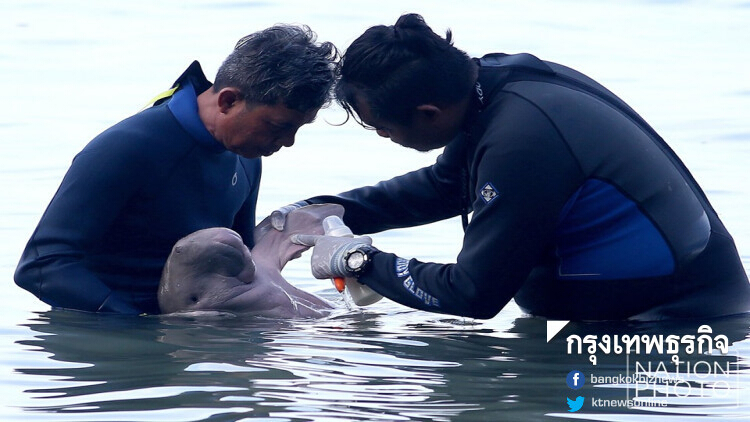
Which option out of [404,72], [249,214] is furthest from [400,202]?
[404,72]

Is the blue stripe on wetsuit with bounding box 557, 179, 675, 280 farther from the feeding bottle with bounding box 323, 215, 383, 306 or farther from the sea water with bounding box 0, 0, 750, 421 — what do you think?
the feeding bottle with bounding box 323, 215, 383, 306

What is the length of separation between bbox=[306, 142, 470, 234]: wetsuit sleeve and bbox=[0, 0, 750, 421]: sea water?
0.44 m

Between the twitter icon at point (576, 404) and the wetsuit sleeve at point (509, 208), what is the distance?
0.76 meters

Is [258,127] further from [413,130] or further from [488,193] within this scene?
[488,193]

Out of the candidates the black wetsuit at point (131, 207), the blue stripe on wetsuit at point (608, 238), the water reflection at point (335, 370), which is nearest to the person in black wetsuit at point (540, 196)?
the blue stripe on wetsuit at point (608, 238)

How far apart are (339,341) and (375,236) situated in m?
2.92

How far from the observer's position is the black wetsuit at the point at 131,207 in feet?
18.3

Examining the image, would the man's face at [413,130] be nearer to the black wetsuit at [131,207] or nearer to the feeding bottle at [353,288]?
the feeding bottle at [353,288]

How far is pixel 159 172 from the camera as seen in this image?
5.72 metres

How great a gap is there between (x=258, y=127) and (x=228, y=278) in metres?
0.66

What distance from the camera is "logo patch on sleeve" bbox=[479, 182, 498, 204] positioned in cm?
525

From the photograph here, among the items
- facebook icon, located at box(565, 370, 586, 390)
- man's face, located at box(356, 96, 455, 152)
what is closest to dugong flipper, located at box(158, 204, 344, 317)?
man's face, located at box(356, 96, 455, 152)

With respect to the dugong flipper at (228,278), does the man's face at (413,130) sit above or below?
above

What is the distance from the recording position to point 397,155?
10516mm
